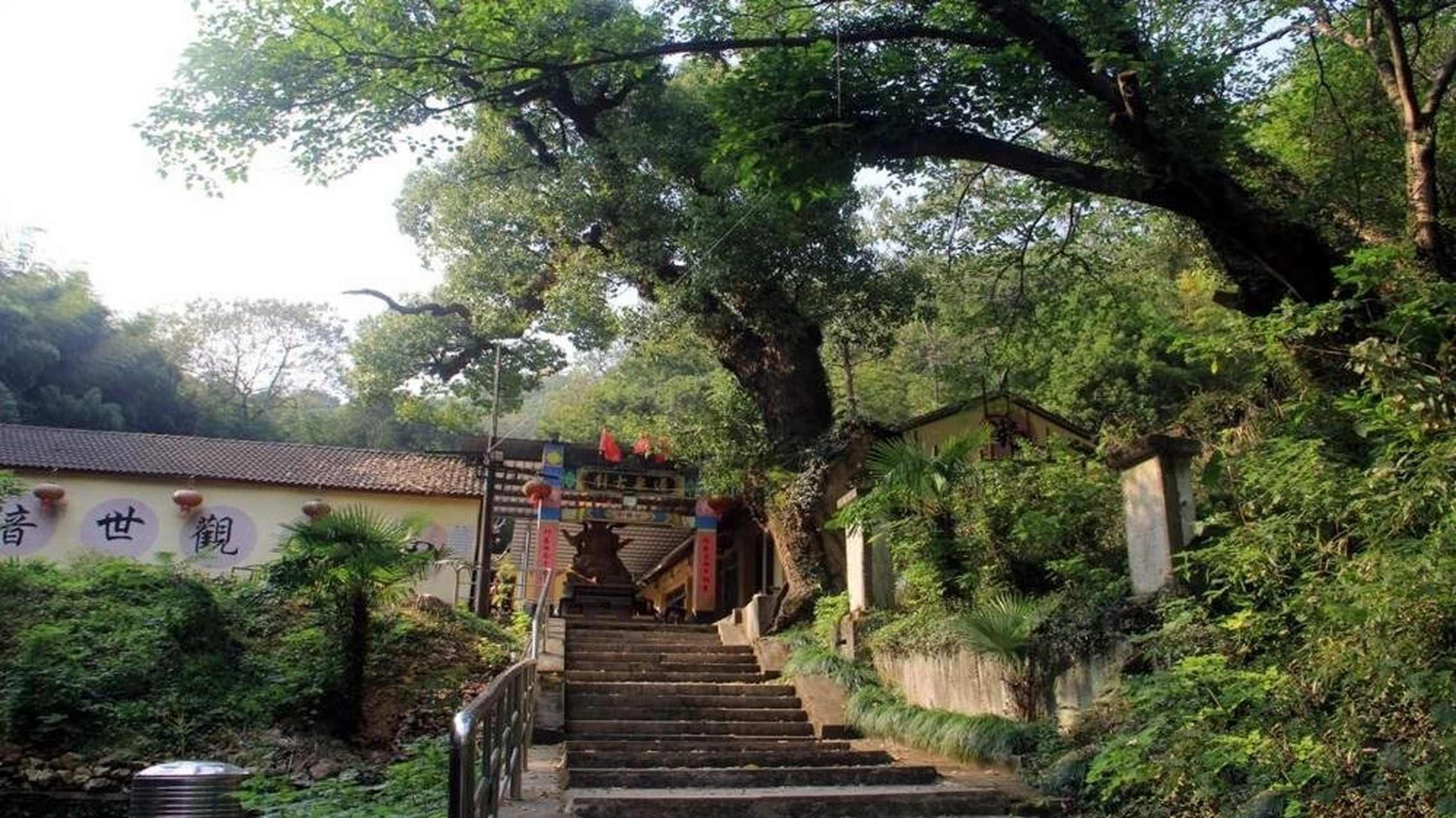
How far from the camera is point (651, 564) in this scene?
28281 mm

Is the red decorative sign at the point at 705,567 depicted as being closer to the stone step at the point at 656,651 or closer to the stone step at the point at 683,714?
the stone step at the point at 656,651

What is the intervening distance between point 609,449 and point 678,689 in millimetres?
7616

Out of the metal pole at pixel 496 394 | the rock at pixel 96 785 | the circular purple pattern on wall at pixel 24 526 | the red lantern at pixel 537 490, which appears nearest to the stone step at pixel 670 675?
the rock at pixel 96 785

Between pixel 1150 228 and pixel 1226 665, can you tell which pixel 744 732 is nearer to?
pixel 1226 665

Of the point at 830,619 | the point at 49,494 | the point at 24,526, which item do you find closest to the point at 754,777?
the point at 830,619

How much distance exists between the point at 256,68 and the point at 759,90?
4.64m

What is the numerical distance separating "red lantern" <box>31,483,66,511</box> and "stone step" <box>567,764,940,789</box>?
1554cm

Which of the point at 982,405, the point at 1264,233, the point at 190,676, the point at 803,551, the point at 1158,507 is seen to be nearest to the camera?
the point at 1158,507

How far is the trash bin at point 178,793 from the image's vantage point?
10.7ft

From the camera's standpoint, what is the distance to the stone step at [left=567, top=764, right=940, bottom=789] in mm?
7184

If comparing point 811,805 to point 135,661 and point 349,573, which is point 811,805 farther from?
point 135,661

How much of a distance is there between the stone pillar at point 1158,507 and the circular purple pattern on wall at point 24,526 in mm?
18872

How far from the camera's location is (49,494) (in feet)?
59.3

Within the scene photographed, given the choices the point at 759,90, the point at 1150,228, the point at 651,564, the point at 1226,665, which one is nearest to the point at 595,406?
the point at 651,564
